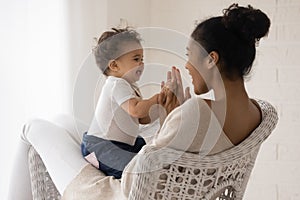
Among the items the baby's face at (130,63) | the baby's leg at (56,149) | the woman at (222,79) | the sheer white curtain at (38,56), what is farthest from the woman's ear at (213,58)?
the sheer white curtain at (38,56)

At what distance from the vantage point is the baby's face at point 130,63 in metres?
1.78

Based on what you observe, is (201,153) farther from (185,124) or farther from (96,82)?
(96,82)

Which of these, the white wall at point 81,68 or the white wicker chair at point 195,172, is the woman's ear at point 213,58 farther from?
the white wall at point 81,68

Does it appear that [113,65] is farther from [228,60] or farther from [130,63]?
[228,60]

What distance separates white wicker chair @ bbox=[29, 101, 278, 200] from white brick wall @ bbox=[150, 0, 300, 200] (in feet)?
3.48

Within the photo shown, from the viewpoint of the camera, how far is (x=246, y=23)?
1406 millimetres

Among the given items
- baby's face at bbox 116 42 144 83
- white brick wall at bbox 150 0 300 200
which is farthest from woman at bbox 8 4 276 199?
white brick wall at bbox 150 0 300 200

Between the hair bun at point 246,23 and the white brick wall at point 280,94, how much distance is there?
1.12 m

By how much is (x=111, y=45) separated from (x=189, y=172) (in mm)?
646

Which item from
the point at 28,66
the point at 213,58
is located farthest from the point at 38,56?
the point at 213,58

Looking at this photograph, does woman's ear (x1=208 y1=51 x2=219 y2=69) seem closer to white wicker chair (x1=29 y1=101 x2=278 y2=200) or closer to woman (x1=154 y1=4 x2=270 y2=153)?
woman (x1=154 y1=4 x2=270 y2=153)

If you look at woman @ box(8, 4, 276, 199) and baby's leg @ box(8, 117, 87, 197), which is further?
baby's leg @ box(8, 117, 87, 197)

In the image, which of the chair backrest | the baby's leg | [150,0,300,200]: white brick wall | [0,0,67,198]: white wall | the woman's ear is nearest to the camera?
the chair backrest

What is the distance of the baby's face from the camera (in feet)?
5.83
